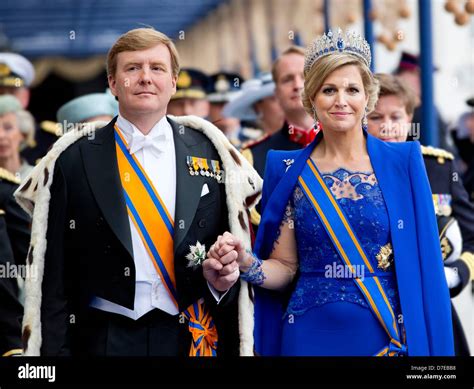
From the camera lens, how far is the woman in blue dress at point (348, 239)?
4.34 metres

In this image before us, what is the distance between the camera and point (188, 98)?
7691mm

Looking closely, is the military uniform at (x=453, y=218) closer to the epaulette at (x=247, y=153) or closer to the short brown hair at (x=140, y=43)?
the epaulette at (x=247, y=153)

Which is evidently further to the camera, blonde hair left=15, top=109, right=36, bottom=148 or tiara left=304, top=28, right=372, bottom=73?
blonde hair left=15, top=109, right=36, bottom=148

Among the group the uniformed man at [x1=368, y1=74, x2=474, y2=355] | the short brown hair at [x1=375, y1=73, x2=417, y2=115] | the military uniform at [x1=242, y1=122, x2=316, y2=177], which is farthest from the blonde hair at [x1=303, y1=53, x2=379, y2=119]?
the military uniform at [x1=242, y1=122, x2=316, y2=177]

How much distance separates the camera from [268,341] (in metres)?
4.62

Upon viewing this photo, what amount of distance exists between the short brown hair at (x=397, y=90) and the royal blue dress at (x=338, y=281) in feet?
4.18

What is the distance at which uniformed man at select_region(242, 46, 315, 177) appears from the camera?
6031 millimetres

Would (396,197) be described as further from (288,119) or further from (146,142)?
(288,119)

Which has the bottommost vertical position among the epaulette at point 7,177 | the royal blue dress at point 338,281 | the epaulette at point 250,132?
the royal blue dress at point 338,281

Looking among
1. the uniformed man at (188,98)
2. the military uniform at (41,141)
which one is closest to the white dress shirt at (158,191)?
the military uniform at (41,141)

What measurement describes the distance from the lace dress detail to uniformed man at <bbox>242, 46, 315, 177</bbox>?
1.42 m

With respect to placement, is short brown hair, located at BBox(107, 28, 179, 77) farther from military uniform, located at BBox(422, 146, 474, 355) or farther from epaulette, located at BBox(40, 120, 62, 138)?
epaulette, located at BBox(40, 120, 62, 138)

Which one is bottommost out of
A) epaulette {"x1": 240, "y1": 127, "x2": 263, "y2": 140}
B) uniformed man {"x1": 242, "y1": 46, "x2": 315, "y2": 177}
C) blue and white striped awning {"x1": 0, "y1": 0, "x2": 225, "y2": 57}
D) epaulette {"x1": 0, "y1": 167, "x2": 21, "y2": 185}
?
epaulette {"x1": 0, "y1": 167, "x2": 21, "y2": 185}

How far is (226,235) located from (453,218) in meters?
1.62
